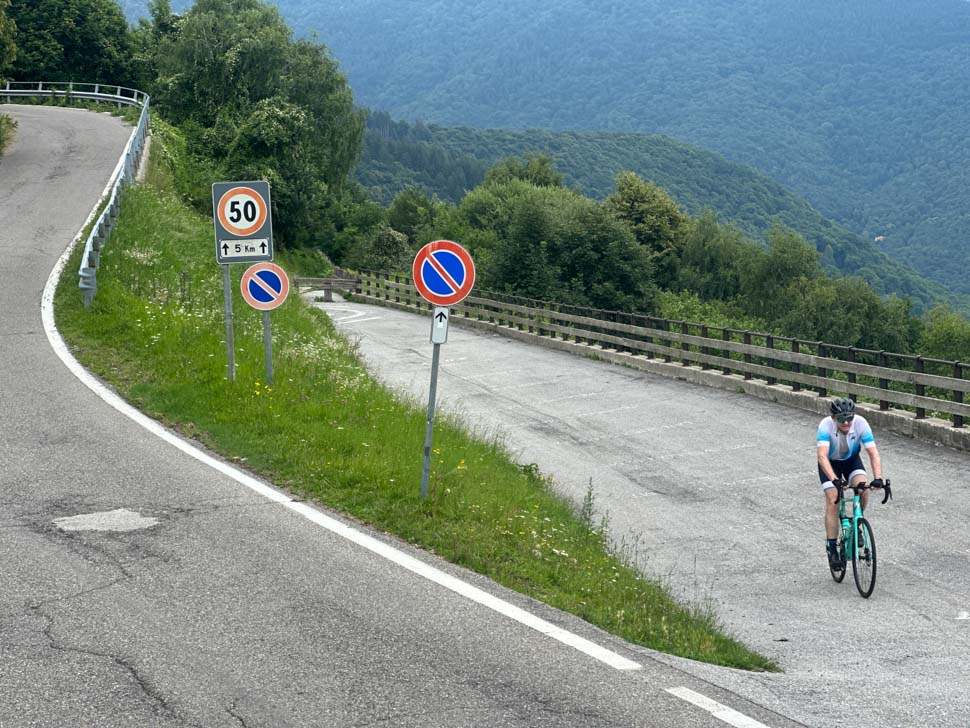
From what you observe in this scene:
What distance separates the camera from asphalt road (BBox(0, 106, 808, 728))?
522cm

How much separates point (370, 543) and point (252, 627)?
1.92 meters

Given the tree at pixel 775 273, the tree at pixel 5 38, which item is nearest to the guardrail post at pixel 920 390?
the tree at pixel 5 38

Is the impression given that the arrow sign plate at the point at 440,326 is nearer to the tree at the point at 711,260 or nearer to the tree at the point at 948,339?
the tree at the point at 711,260

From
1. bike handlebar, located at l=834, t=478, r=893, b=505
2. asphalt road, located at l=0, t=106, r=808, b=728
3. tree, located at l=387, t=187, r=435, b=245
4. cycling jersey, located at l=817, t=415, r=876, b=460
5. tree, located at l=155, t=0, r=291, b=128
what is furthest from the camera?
tree, located at l=387, t=187, r=435, b=245

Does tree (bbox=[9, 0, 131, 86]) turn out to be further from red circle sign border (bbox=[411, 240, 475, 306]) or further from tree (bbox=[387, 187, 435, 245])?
red circle sign border (bbox=[411, 240, 475, 306])

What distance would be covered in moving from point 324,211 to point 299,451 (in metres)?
65.0

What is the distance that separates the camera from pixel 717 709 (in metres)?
5.39

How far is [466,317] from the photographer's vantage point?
122 ft

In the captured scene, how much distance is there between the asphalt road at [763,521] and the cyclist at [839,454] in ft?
1.77

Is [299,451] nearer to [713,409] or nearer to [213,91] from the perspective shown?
[713,409]

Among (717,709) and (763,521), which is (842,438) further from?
(717,709)

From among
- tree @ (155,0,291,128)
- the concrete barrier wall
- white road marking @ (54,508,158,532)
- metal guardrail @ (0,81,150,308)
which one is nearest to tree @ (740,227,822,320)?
tree @ (155,0,291,128)

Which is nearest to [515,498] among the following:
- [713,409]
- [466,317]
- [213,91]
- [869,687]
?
[869,687]

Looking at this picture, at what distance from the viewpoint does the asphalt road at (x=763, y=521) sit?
6.54 meters
